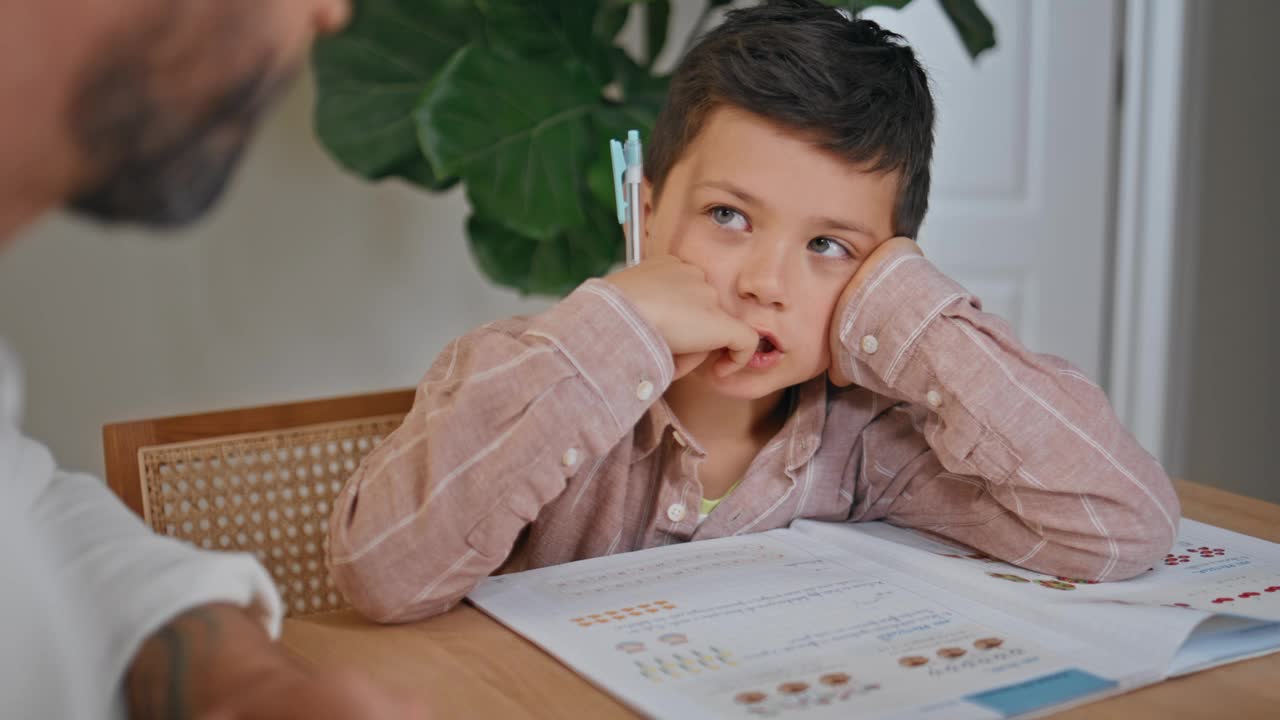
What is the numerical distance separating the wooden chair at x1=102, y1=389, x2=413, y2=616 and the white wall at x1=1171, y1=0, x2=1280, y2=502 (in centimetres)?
201

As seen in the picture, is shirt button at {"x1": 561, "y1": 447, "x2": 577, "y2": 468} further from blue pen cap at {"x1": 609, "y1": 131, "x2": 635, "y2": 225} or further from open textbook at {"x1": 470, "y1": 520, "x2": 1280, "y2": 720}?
blue pen cap at {"x1": 609, "y1": 131, "x2": 635, "y2": 225}

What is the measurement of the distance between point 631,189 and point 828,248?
0.16 metres

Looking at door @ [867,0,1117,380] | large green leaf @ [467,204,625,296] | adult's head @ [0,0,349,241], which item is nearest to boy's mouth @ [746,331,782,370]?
adult's head @ [0,0,349,241]

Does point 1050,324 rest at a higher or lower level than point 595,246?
lower

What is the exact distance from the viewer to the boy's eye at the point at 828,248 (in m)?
0.85

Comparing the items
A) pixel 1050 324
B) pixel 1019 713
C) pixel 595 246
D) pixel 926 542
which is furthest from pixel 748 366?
pixel 1050 324

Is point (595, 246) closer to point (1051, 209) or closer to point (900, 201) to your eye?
point (900, 201)

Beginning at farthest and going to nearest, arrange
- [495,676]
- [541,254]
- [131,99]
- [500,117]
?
[541,254] → [500,117] → [495,676] → [131,99]

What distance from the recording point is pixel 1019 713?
0.50 m

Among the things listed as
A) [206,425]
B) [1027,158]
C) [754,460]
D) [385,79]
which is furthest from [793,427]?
[1027,158]

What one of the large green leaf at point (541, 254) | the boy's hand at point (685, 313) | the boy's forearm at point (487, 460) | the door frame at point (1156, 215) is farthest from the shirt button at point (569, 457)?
the door frame at point (1156, 215)

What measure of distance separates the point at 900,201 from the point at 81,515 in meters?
0.68

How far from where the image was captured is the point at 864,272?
839 millimetres

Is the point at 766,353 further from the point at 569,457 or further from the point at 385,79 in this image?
the point at 385,79
